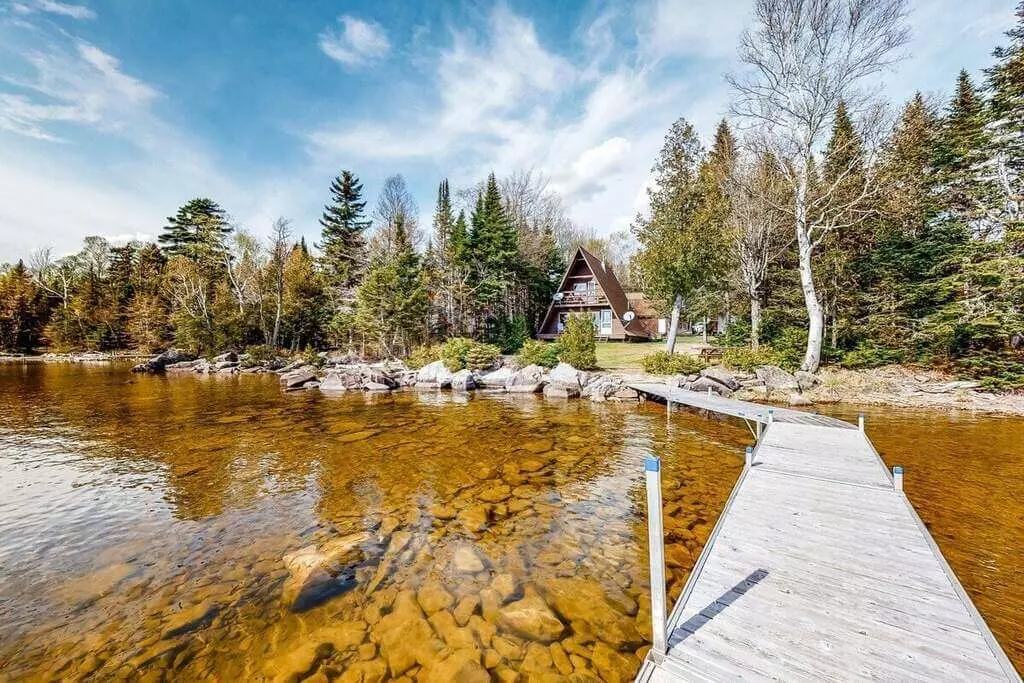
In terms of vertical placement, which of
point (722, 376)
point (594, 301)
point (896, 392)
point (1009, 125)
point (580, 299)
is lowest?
point (896, 392)

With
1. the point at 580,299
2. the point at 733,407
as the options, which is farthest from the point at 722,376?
the point at 580,299

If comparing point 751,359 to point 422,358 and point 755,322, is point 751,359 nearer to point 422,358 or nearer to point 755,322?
point 755,322

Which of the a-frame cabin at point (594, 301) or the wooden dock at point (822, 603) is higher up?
the a-frame cabin at point (594, 301)

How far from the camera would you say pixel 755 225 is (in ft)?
65.4

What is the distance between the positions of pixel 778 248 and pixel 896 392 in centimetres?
886

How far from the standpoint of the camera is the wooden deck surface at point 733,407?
9306 mm

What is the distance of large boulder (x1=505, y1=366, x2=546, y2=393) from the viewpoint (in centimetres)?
1666

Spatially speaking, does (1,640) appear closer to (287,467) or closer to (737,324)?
(287,467)

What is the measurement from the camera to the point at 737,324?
894 inches

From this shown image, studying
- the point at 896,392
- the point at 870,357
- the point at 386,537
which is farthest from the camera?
the point at 870,357

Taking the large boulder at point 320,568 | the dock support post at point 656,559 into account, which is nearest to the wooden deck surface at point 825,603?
the dock support post at point 656,559

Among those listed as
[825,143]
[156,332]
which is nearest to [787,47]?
[825,143]

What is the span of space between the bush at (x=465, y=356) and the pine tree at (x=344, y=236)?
50.1ft

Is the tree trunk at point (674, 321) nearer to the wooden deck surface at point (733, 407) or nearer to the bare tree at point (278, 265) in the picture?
the wooden deck surface at point (733, 407)
